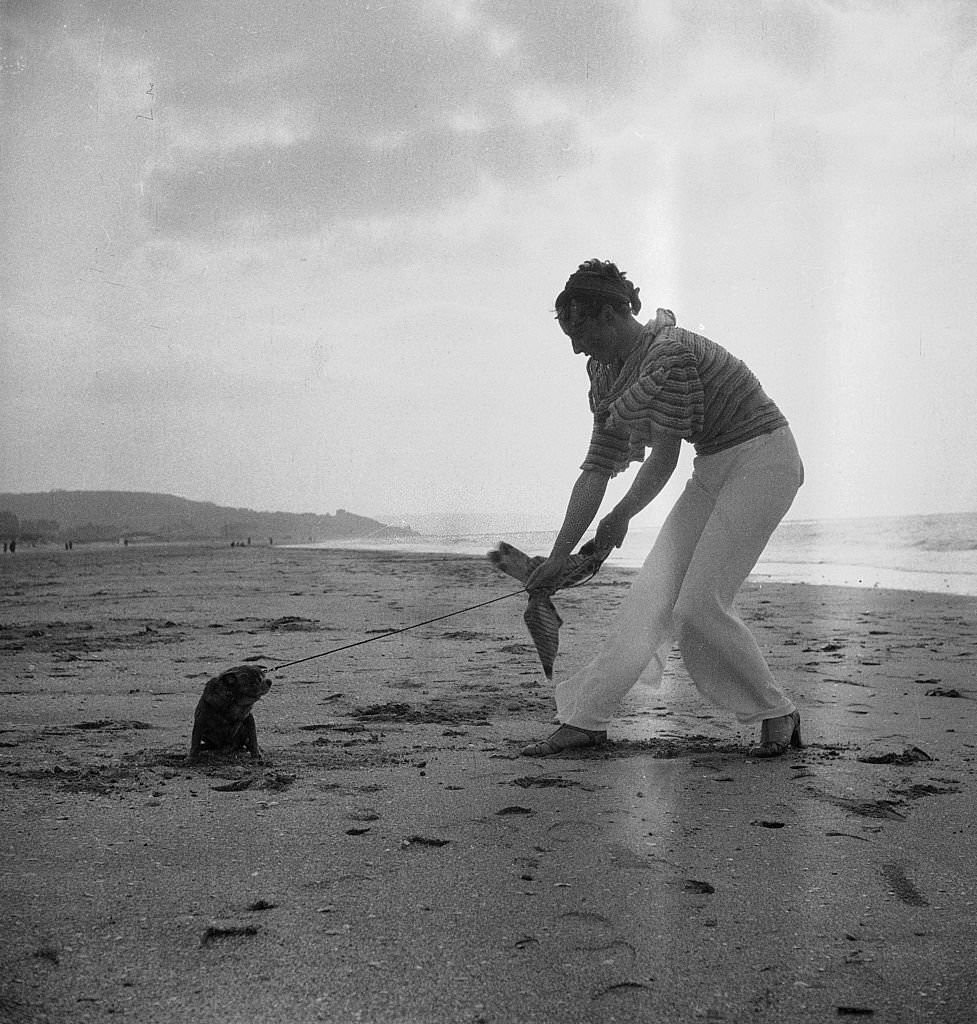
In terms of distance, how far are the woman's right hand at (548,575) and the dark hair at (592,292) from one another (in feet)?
2.90

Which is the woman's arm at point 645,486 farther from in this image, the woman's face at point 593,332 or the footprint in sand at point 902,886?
the footprint in sand at point 902,886

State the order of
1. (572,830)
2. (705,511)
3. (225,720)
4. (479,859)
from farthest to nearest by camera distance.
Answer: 1. (705,511)
2. (225,720)
3. (572,830)
4. (479,859)

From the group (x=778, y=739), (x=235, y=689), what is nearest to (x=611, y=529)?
(x=778, y=739)

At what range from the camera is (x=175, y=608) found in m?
9.41

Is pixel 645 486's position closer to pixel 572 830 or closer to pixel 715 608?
pixel 715 608

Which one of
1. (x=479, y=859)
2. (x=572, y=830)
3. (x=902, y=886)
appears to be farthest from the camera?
(x=572, y=830)

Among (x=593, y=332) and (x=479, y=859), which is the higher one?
(x=593, y=332)

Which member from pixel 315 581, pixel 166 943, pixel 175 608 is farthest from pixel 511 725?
pixel 315 581

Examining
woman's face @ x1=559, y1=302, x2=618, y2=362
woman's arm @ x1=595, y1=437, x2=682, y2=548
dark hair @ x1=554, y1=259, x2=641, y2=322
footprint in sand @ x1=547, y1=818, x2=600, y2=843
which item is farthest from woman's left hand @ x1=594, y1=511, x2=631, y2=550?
footprint in sand @ x1=547, y1=818, x2=600, y2=843

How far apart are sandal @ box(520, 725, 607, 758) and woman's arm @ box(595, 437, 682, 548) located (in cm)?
71

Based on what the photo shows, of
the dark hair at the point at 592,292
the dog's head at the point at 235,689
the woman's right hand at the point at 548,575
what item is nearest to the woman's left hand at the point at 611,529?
the woman's right hand at the point at 548,575

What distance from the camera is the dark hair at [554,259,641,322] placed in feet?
11.0

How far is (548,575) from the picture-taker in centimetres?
350

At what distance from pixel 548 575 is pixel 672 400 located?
785 mm
